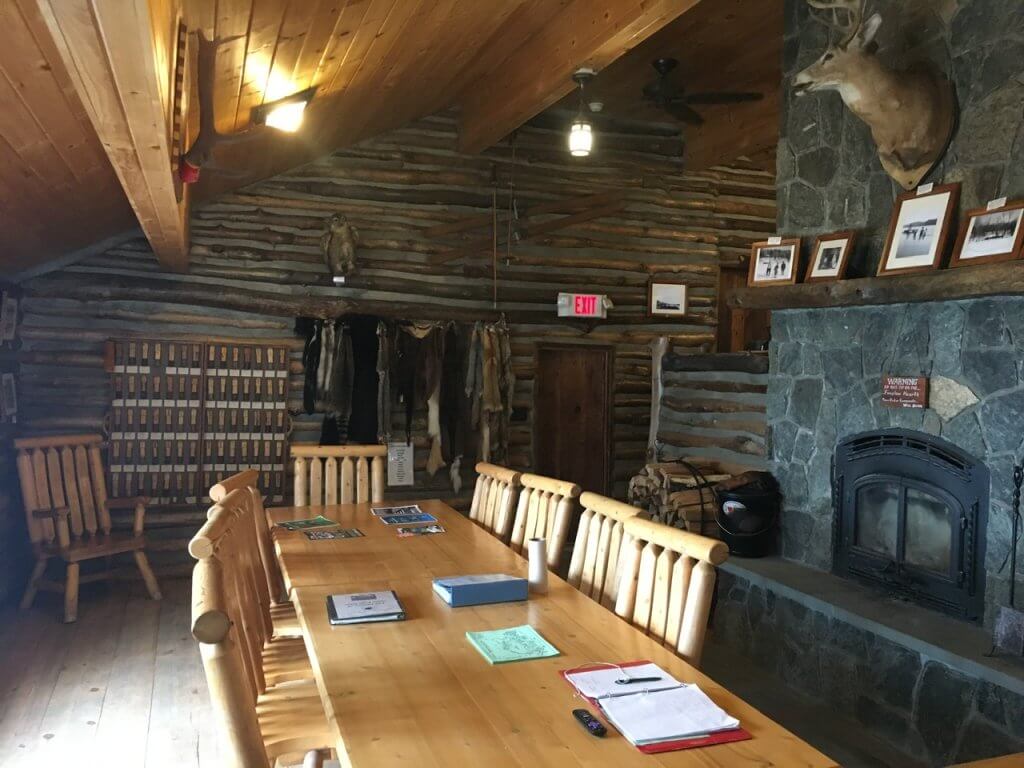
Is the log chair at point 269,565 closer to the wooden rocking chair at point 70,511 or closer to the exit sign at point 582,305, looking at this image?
the wooden rocking chair at point 70,511

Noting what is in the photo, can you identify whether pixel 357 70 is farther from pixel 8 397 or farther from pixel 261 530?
pixel 8 397

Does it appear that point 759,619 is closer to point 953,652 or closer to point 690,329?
point 953,652

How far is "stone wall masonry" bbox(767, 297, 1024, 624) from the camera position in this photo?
3.36 m

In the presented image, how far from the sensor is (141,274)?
5914 mm

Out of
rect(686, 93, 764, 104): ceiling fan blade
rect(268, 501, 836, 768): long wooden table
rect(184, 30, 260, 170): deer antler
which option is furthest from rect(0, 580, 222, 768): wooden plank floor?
rect(686, 93, 764, 104): ceiling fan blade

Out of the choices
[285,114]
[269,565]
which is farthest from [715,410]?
[285,114]

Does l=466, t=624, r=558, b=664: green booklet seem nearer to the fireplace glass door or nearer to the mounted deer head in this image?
the fireplace glass door

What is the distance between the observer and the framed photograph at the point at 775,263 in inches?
176

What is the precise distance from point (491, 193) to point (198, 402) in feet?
9.97

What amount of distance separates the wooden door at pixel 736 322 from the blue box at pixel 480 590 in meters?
5.78

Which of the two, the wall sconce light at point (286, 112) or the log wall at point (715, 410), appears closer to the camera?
the wall sconce light at point (286, 112)

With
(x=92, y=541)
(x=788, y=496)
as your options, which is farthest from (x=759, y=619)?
(x=92, y=541)

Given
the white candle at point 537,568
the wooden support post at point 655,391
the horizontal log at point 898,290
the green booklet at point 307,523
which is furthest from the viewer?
the wooden support post at point 655,391

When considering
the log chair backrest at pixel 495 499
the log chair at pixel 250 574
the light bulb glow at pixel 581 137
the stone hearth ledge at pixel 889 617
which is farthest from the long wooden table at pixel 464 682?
the light bulb glow at pixel 581 137
